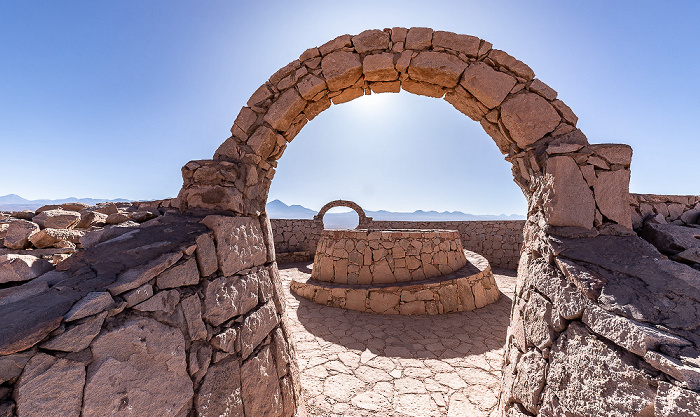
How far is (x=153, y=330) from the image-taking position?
5.24 ft

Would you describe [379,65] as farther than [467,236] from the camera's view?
No

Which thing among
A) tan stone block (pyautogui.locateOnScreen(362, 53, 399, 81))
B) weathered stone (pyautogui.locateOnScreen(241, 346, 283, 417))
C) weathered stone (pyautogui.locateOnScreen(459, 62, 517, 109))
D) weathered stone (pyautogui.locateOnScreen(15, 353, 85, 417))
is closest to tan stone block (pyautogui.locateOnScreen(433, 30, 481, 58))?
weathered stone (pyautogui.locateOnScreen(459, 62, 517, 109))

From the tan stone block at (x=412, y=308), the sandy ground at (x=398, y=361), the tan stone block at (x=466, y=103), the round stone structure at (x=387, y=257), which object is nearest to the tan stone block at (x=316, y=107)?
the tan stone block at (x=466, y=103)

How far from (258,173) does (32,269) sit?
180 centimetres

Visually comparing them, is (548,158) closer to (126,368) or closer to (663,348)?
(663,348)

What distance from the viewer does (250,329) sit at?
89.7 inches

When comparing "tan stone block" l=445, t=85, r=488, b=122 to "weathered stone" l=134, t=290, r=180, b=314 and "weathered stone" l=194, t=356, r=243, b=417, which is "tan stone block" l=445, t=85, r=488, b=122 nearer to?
"weathered stone" l=134, t=290, r=180, b=314

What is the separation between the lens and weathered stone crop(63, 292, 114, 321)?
131cm

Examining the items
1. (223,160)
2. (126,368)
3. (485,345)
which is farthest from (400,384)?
(223,160)

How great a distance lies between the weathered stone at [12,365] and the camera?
1.07 m

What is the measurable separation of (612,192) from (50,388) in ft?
12.3

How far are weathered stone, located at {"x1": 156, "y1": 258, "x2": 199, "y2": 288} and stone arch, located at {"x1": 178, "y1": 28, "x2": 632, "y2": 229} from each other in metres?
0.73

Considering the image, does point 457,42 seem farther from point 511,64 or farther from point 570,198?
point 570,198

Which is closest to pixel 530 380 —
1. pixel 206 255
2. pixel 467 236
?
pixel 206 255
